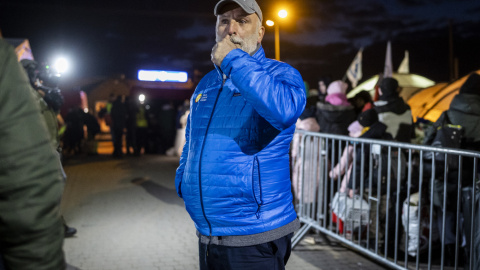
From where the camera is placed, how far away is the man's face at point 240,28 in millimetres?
2369

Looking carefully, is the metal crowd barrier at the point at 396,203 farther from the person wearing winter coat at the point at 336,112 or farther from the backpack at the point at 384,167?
the person wearing winter coat at the point at 336,112

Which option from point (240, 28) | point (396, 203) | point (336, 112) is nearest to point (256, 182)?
point (240, 28)

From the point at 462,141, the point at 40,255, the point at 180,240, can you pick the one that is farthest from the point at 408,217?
the point at 40,255

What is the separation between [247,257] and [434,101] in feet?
37.8

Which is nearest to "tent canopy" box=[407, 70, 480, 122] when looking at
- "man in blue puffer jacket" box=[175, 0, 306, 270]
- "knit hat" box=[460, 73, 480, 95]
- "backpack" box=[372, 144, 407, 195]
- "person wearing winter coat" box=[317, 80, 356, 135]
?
"person wearing winter coat" box=[317, 80, 356, 135]

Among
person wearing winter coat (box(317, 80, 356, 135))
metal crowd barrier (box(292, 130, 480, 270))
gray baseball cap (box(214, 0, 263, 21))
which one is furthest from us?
person wearing winter coat (box(317, 80, 356, 135))

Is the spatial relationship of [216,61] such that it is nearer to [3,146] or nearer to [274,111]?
[274,111]

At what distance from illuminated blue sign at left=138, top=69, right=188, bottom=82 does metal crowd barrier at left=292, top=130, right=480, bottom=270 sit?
61.3 feet

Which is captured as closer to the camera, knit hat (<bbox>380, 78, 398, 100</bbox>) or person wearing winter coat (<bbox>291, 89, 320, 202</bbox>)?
knit hat (<bbox>380, 78, 398, 100</bbox>)

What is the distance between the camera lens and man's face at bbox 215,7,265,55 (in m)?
2.37

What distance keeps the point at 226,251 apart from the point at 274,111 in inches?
31.1

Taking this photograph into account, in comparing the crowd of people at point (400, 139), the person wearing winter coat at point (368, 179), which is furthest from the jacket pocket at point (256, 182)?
the person wearing winter coat at point (368, 179)

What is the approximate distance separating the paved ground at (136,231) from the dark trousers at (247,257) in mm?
2882

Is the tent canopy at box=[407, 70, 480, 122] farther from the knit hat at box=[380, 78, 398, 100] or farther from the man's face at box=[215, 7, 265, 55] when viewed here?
the man's face at box=[215, 7, 265, 55]
